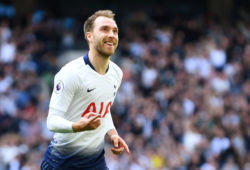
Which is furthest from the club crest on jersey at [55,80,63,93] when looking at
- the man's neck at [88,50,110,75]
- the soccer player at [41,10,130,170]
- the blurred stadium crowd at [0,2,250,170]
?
the blurred stadium crowd at [0,2,250,170]

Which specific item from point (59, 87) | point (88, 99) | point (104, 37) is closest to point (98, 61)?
point (104, 37)

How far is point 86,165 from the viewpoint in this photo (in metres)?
5.35

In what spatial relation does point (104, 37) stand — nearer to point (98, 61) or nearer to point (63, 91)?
point (98, 61)

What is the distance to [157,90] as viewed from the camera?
1448 cm

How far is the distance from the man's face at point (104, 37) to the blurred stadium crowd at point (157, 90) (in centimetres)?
715

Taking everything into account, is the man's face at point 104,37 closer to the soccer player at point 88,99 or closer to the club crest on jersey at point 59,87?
the soccer player at point 88,99

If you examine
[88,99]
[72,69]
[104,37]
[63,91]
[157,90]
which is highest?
[104,37]

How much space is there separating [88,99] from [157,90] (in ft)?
30.8

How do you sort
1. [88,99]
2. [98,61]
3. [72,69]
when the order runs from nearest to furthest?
[72,69] < [88,99] < [98,61]

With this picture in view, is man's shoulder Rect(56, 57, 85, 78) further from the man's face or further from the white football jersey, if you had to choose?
the man's face

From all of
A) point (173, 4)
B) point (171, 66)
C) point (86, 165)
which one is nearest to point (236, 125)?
point (171, 66)

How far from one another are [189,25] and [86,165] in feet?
40.2

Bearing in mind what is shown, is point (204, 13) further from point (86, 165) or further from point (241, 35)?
point (86, 165)

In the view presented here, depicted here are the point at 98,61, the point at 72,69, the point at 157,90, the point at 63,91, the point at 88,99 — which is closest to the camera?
the point at 63,91
